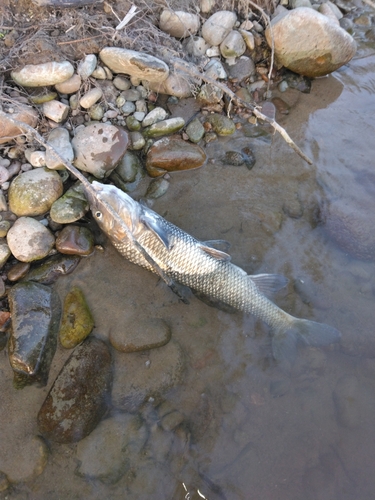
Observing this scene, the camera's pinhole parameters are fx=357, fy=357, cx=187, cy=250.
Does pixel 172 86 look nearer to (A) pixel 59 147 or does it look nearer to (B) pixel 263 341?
(A) pixel 59 147

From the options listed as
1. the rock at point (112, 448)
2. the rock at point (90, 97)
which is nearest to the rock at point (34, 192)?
the rock at point (90, 97)

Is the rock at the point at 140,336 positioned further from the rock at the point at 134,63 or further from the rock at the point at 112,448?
the rock at the point at 134,63

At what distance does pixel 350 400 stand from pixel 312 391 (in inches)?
15.2

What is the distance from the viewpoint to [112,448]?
12.3 ft

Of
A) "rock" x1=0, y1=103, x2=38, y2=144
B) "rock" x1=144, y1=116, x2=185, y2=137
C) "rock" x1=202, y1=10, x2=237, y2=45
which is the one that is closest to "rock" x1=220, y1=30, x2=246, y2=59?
"rock" x1=202, y1=10, x2=237, y2=45

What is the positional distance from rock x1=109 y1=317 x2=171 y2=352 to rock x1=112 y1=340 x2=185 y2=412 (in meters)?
0.09

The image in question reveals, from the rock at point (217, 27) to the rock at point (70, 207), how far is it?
3124mm

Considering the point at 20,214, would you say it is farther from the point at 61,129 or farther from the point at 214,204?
the point at 214,204

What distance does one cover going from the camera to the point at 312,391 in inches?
155

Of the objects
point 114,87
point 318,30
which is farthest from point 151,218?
point 318,30

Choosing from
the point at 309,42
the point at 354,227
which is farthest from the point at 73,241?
the point at 309,42

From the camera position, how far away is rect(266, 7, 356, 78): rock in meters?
5.37

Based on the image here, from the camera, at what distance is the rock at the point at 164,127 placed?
506 centimetres

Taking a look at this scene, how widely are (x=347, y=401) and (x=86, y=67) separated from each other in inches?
206
